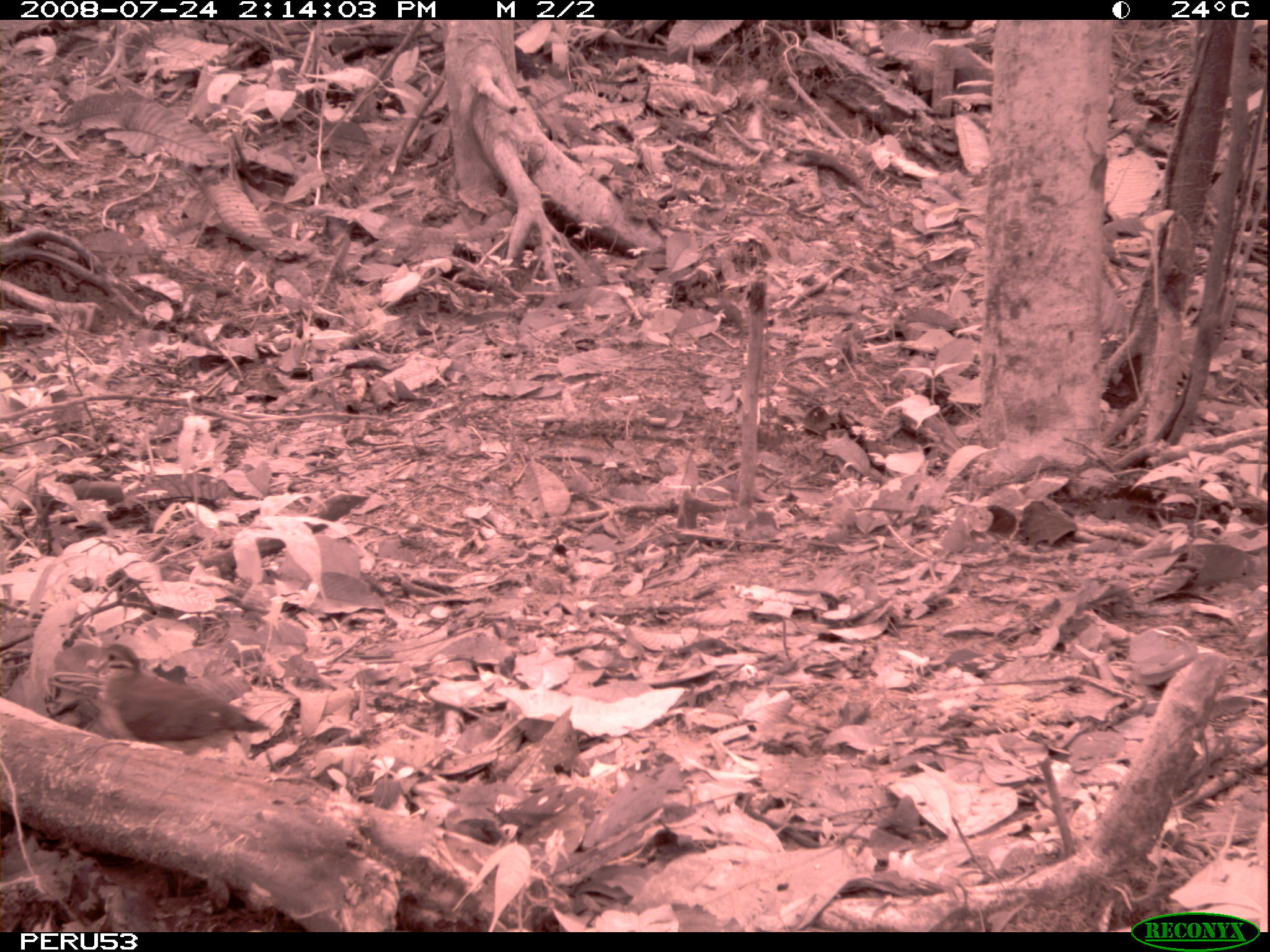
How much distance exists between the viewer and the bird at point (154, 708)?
1.60 m

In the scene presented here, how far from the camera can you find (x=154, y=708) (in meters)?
1.63

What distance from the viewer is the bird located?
160cm

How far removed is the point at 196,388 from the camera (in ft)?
10.9

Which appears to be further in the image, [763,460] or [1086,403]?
[763,460]

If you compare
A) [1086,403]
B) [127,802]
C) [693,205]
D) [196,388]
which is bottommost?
[127,802]

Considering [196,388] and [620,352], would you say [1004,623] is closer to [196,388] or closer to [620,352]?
[620,352]

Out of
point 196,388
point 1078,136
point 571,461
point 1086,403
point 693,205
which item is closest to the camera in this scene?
point 1078,136

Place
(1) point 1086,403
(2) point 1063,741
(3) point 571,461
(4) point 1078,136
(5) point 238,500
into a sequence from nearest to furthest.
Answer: (2) point 1063,741 → (4) point 1078,136 → (1) point 1086,403 → (5) point 238,500 → (3) point 571,461

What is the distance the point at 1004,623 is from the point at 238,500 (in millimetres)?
2074

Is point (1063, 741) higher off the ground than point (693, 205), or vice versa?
point (693, 205)

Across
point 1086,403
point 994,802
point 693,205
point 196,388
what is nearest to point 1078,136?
point 1086,403
